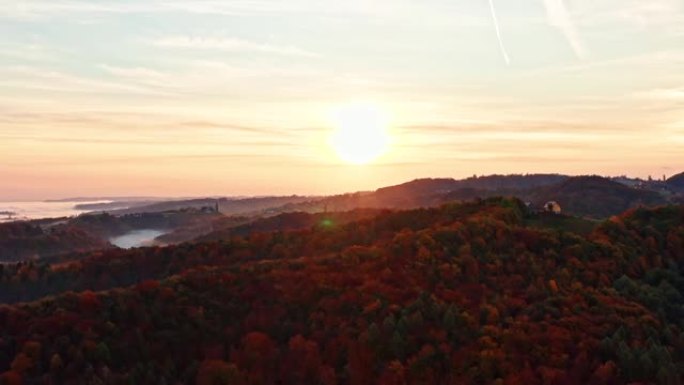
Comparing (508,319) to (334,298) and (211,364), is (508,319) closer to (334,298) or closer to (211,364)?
(334,298)

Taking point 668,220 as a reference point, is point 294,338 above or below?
below

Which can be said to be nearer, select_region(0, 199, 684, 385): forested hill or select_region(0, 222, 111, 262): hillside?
select_region(0, 199, 684, 385): forested hill

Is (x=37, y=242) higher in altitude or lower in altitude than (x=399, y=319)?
lower

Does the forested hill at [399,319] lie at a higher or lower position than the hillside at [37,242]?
higher

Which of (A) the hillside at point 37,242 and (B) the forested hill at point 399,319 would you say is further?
(A) the hillside at point 37,242

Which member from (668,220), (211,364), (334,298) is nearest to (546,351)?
(334,298)

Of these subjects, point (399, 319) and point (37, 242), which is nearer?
point (399, 319)

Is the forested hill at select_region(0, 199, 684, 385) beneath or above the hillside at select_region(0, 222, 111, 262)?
above

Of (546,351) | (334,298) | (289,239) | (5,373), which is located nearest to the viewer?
(5,373)
